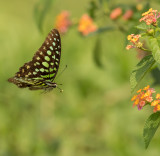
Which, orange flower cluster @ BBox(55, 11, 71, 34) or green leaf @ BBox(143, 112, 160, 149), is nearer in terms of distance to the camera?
green leaf @ BBox(143, 112, 160, 149)

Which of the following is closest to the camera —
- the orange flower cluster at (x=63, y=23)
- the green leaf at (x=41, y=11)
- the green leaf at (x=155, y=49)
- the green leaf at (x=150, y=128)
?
the green leaf at (x=155, y=49)

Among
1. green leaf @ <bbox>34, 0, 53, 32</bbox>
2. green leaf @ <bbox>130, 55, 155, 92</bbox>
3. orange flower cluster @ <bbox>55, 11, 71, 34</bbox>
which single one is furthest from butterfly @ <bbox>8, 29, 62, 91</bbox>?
orange flower cluster @ <bbox>55, 11, 71, 34</bbox>

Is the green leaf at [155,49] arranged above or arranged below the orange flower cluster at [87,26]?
below

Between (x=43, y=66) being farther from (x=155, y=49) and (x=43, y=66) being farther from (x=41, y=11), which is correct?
(x=155, y=49)

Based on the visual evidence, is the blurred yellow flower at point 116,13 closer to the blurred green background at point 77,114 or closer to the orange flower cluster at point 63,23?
the orange flower cluster at point 63,23

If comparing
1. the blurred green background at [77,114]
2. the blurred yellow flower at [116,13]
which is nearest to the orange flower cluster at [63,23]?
the blurred green background at [77,114]

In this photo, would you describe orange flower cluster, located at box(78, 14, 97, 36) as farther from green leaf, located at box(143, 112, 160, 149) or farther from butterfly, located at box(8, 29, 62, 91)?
green leaf, located at box(143, 112, 160, 149)

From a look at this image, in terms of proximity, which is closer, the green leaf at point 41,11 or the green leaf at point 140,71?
the green leaf at point 140,71

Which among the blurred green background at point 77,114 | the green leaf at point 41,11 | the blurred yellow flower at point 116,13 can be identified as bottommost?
the blurred green background at point 77,114
